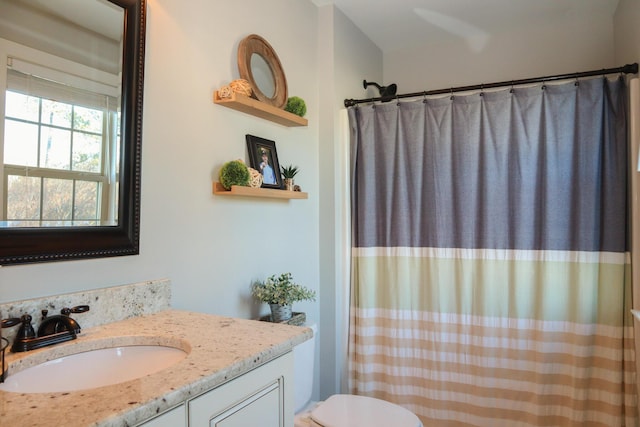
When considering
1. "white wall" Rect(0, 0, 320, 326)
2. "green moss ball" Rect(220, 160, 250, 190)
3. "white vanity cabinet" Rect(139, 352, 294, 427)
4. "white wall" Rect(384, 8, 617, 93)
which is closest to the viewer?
"white vanity cabinet" Rect(139, 352, 294, 427)

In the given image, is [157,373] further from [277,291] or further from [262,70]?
[262,70]

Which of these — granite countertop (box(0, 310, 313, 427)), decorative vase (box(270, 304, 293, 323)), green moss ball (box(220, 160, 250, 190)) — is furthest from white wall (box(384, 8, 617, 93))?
granite countertop (box(0, 310, 313, 427))

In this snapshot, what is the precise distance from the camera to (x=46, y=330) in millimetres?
1051

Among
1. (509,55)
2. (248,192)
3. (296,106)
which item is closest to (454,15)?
(509,55)

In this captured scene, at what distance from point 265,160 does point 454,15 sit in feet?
5.21

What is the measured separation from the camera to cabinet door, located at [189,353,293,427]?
858 mm

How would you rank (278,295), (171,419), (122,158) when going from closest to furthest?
(171,419) → (122,158) → (278,295)

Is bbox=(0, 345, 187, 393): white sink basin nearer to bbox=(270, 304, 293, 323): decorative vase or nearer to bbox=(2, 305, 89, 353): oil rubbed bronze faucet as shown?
bbox=(2, 305, 89, 353): oil rubbed bronze faucet

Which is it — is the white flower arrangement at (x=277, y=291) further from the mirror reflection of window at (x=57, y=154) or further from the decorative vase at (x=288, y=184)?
the mirror reflection of window at (x=57, y=154)

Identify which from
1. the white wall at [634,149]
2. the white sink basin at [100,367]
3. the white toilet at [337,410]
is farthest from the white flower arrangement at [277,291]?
the white wall at [634,149]

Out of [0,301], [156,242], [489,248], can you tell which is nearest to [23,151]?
[0,301]

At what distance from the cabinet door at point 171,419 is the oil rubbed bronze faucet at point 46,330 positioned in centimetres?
45

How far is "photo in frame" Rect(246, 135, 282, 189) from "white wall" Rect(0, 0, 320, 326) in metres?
0.05

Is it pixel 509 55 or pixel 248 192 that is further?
pixel 509 55
